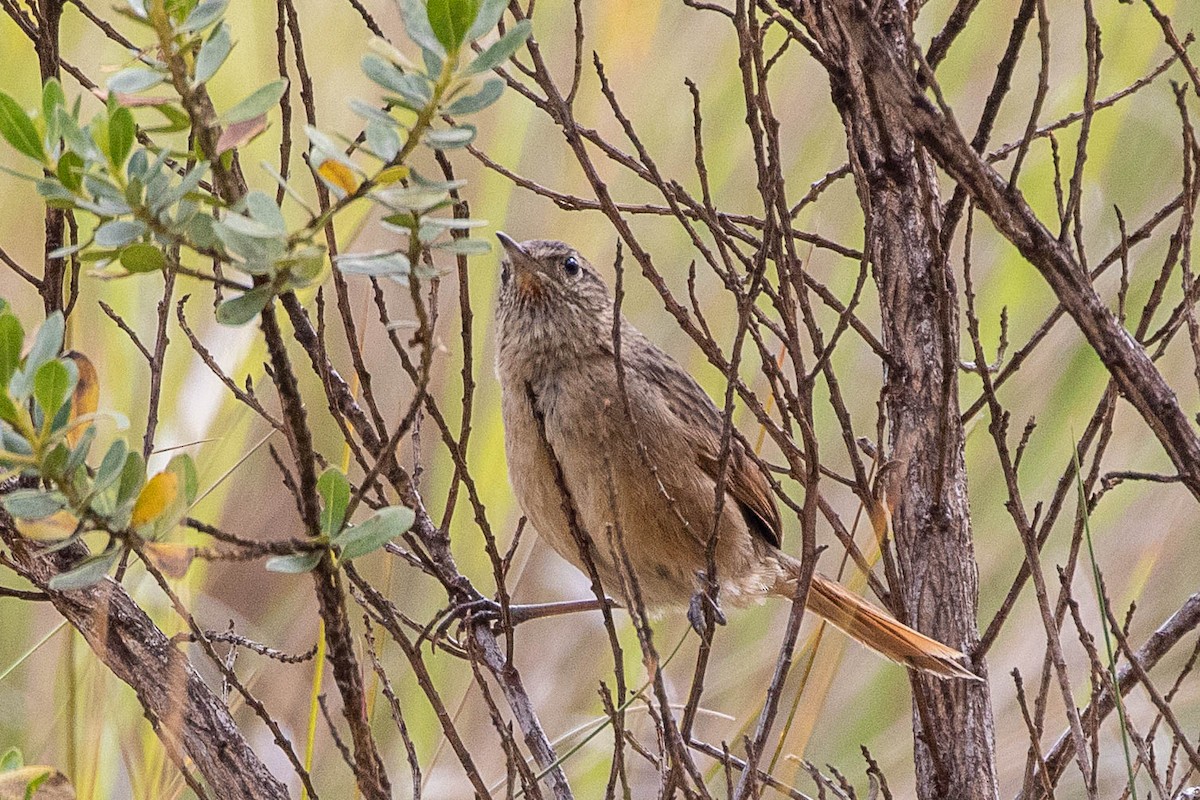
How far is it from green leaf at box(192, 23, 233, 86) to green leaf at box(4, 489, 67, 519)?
408mm

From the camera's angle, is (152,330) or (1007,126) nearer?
(152,330)

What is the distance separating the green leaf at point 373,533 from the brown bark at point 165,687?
35.1 inches

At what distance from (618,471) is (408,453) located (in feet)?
4.63

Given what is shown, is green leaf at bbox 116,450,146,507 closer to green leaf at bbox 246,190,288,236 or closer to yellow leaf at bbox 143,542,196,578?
yellow leaf at bbox 143,542,196,578

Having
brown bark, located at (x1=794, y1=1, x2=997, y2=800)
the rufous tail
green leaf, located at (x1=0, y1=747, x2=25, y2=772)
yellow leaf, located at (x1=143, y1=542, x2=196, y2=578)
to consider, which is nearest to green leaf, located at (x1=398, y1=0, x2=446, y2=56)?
yellow leaf, located at (x1=143, y1=542, x2=196, y2=578)

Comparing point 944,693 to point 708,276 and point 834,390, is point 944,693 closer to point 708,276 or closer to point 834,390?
point 834,390

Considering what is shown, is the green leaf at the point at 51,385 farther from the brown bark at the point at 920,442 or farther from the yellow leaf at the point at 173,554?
the brown bark at the point at 920,442

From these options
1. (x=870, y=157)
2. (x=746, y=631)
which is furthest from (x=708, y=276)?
(x=870, y=157)

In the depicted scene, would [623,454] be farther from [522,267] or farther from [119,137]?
[119,137]

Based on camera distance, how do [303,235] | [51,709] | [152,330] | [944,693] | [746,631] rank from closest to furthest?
[303,235] < [944,693] < [51,709] < [152,330] < [746,631]

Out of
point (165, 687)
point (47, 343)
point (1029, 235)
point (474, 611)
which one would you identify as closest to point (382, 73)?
point (47, 343)

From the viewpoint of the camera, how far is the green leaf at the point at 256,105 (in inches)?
44.4

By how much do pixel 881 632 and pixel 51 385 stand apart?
2.44m

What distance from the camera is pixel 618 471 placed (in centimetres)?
301
